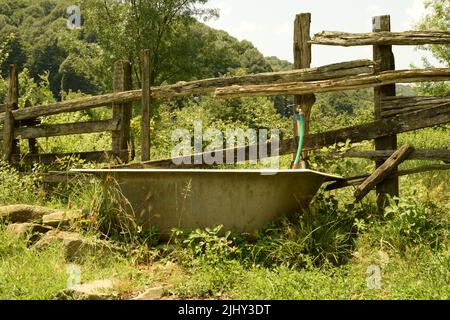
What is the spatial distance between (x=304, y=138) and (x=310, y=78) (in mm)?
616

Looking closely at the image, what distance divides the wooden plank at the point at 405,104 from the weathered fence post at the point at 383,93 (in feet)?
0.18

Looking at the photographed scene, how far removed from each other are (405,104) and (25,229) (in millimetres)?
3748

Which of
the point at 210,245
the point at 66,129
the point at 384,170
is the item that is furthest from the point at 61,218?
the point at 384,170

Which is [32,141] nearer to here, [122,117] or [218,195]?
[122,117]

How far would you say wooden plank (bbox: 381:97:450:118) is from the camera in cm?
460

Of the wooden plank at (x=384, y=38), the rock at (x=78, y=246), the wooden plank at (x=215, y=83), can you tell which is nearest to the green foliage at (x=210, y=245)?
the rock at (x=78, y=246)

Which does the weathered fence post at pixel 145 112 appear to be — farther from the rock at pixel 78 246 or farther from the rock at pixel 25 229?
the rock at pixel 78 246

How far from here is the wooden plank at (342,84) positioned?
14.8 feet

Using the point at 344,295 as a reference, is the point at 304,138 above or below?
above

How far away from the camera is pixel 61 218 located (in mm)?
4762

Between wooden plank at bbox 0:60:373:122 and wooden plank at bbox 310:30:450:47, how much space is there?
0.65ft
